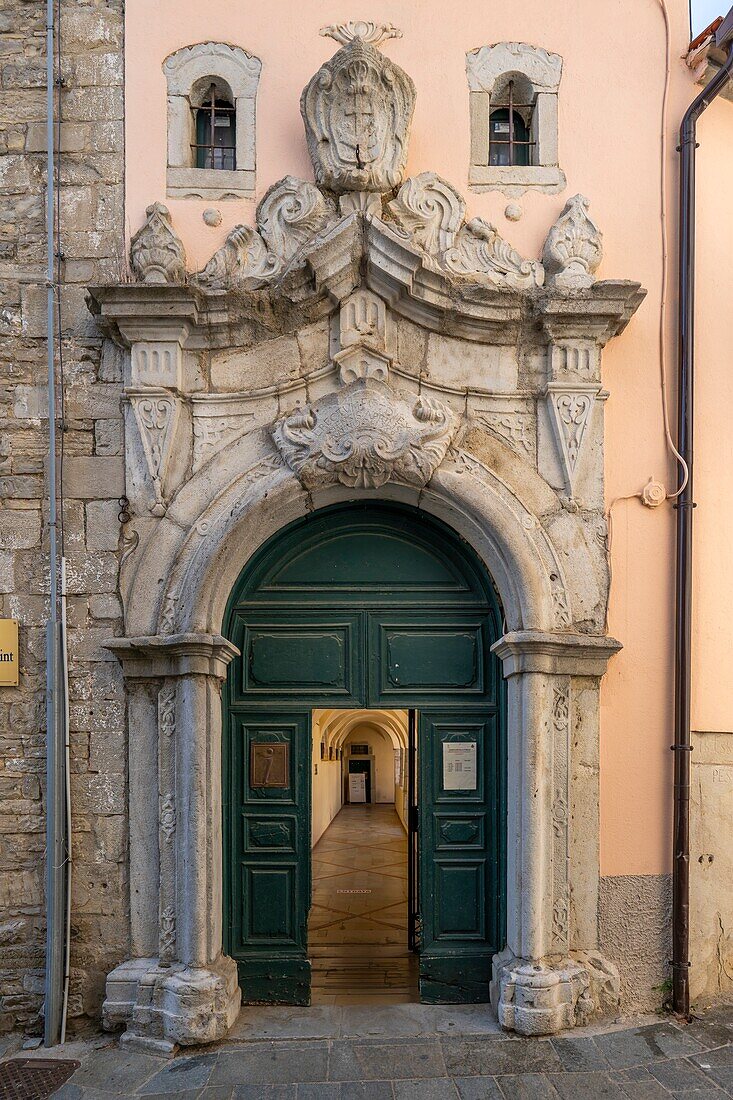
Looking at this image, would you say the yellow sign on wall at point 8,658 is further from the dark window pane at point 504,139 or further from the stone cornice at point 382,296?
the dark window pane at point 504,139

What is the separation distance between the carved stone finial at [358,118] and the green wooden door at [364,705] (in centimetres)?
184

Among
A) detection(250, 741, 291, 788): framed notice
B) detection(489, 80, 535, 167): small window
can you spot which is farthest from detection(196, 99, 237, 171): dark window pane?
detection(250, 741, 291, 788): framed notice

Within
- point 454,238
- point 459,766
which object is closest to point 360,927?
point 459,766

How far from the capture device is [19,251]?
4.73m

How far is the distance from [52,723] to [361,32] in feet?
13.8

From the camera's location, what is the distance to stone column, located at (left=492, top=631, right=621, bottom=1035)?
438 cm

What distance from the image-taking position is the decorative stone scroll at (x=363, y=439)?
452cm

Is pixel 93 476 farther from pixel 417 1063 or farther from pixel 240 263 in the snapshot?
pixel 417 1063

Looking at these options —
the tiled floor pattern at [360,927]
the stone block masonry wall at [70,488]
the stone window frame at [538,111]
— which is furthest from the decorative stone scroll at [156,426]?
the tiled floor pattern at [360,927]

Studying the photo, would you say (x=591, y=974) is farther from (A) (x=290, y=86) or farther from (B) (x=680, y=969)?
(A) (x=290, y=86)

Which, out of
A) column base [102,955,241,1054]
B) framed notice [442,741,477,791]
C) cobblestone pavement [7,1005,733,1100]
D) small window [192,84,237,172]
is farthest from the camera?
small window [192,84,237,172]

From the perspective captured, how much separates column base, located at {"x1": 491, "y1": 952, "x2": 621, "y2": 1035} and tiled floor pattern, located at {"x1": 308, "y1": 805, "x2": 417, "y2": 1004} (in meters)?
0.73

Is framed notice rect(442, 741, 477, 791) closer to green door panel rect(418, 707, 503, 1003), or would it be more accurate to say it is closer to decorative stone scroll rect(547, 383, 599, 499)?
green door panel rect(418, 707, 503, 1003)

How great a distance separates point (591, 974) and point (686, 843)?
862 millimetres
